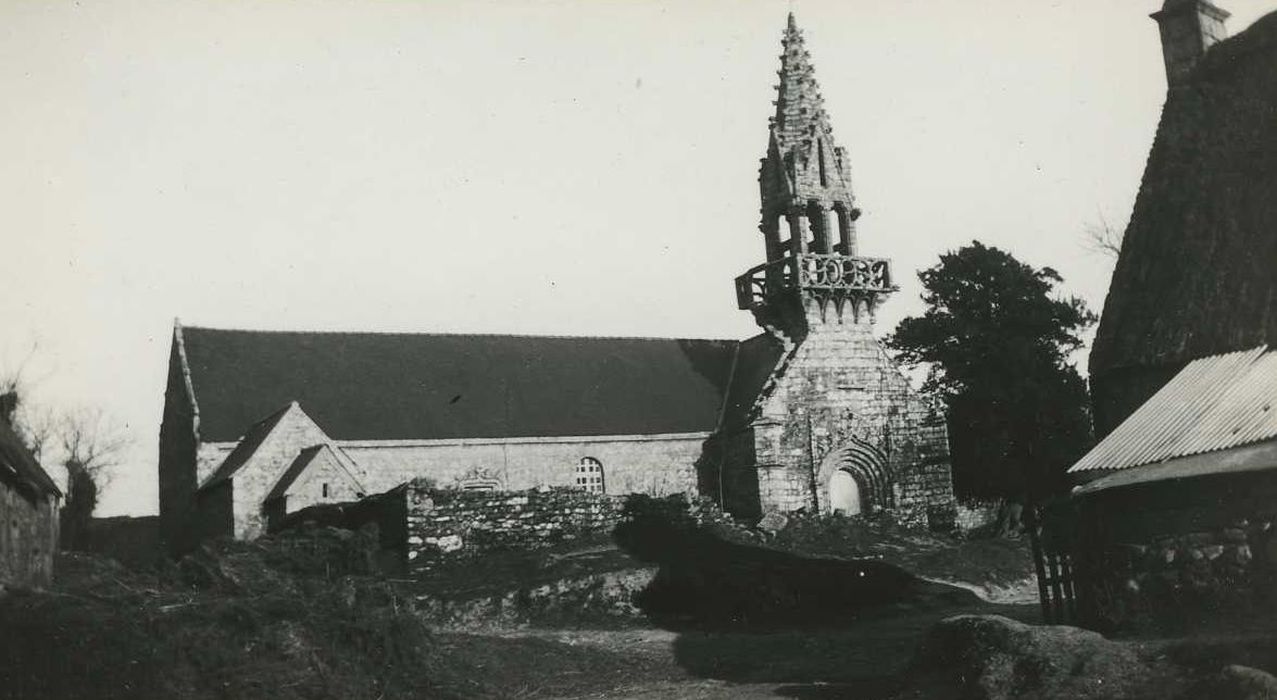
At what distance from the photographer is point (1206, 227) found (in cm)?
1722

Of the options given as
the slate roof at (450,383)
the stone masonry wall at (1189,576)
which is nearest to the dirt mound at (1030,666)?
the stone masonry wall at (1189,576)

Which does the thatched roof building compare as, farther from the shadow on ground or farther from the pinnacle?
the pinnacle

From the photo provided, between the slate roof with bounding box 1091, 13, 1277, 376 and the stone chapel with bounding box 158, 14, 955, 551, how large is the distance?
16.0m

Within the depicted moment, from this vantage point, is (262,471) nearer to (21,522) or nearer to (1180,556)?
(21,522)

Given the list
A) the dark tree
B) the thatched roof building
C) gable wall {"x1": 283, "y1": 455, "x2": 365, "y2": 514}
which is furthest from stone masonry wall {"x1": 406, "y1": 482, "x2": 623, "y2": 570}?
the dark tree

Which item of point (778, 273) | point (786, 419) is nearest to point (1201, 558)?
point (786, 419)

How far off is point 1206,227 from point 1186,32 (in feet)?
14.1

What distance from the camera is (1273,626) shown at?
1204 centimetres

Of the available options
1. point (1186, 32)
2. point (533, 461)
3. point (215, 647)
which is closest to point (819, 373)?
point (533, 461)

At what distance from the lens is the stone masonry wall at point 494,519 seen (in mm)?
24016

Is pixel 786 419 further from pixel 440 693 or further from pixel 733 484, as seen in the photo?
pixel 440 693

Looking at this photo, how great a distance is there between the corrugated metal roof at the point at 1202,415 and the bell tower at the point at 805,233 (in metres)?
19.6

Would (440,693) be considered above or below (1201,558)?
below

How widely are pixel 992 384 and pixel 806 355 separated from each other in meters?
9.05
